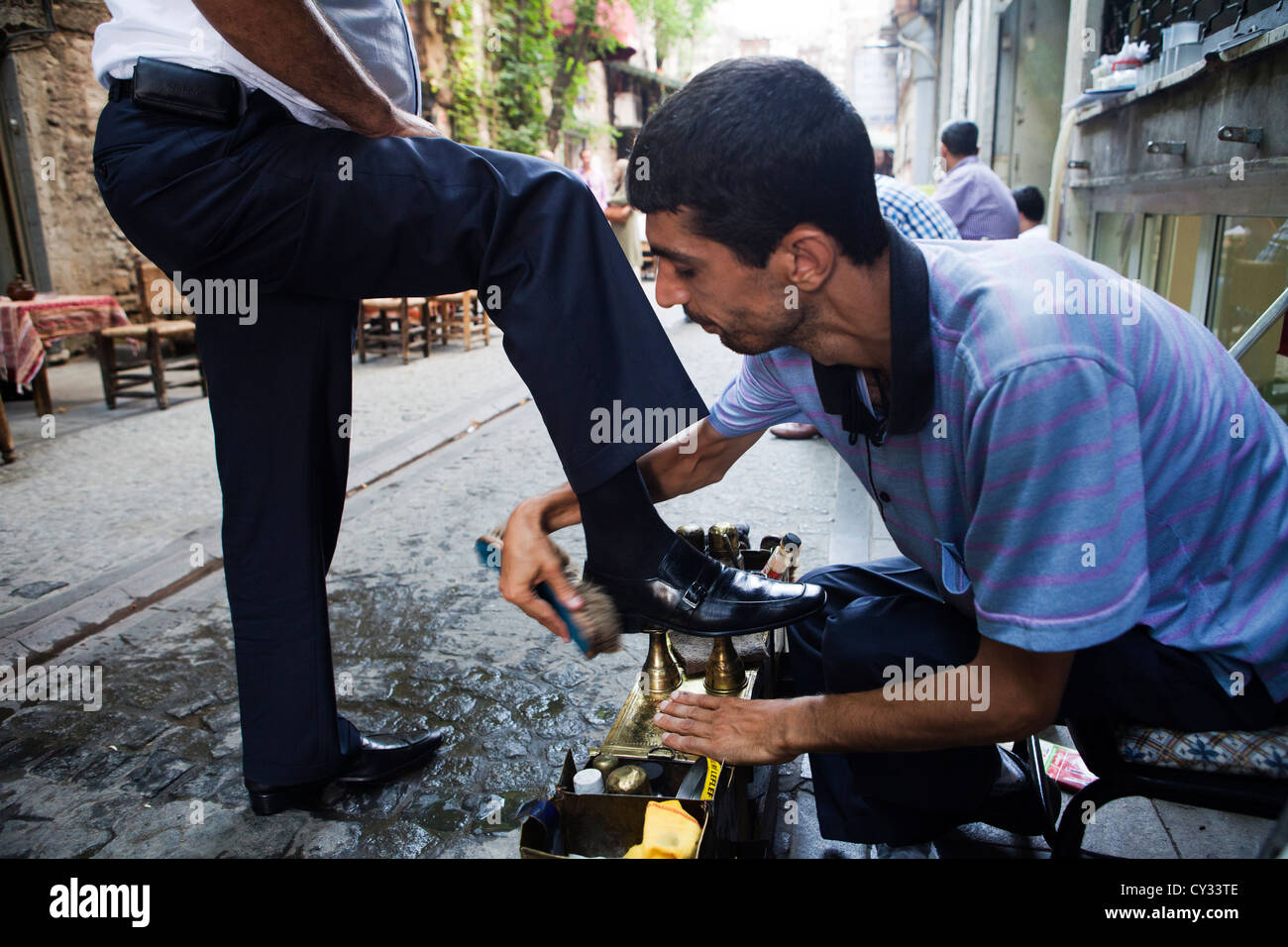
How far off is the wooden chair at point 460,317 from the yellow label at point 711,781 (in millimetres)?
9292

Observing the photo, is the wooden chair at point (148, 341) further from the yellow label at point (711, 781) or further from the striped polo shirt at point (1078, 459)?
the striped polo shirt at point (1078, 459)

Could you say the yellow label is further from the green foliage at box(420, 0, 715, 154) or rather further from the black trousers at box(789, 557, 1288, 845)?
the green foliage at box(420, 0, 715, 154)

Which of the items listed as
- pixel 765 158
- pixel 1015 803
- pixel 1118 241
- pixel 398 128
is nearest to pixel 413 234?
pixel 398 128

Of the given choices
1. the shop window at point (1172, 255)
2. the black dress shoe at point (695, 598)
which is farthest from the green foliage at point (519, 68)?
the black dress shoe at point (695, 598)

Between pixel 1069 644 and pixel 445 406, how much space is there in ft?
22.0

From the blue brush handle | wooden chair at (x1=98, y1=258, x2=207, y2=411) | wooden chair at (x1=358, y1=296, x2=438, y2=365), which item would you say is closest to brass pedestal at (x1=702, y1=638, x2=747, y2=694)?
the blue brush handle

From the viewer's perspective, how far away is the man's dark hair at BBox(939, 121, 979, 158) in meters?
6.48

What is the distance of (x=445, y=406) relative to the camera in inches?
299

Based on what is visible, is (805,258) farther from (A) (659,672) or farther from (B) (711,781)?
(A) (659,672)

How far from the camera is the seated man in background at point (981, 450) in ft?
4.33

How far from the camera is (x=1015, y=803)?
A: 2.05 metres

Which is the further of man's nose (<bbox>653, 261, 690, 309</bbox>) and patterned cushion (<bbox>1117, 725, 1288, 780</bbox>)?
man's nose (<bbox>653, 261, 690, 309</bbox>)

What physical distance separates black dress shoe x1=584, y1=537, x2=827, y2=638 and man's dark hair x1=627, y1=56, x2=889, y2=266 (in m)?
0.56
